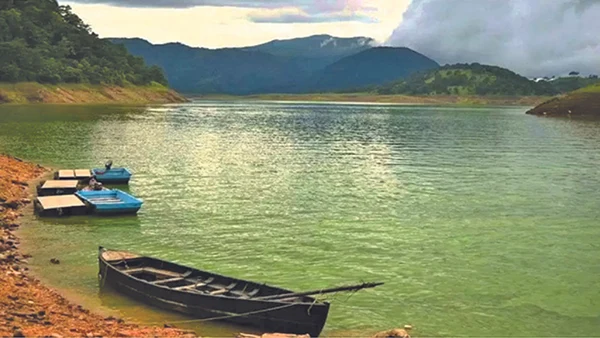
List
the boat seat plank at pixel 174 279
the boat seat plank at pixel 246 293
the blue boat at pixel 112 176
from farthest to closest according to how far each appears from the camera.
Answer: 1. the blue boat at pixel 112 176
2. the boat seat plank at pixel 174 279
3. the boat seat plank at pixel 246 293

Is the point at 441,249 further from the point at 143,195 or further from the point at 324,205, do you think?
the point at 143,195

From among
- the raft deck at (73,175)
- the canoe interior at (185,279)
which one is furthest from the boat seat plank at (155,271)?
the raft deck at (73,175)

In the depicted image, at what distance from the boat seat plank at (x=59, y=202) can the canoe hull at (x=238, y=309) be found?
17551 mm

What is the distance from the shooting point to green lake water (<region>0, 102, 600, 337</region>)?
24469 millimetres

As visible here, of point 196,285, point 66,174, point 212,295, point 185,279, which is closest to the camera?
point 212,295

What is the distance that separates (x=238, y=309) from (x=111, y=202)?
23281 mm

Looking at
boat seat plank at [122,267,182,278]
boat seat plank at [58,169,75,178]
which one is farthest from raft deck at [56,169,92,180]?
boat seat plank at [122,267,182,278]

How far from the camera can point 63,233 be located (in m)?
35.9

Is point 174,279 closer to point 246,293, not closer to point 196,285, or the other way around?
point 196,285

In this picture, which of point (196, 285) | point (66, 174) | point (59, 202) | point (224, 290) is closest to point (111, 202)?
point (59, 202)

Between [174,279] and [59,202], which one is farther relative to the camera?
[59,202]

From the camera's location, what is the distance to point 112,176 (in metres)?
53.0

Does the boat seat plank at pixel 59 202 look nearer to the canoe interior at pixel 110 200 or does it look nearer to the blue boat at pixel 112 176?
the canoe interior at pixel 110 200

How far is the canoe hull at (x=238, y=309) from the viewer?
20.3 metres
